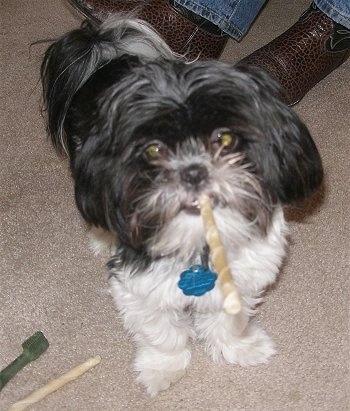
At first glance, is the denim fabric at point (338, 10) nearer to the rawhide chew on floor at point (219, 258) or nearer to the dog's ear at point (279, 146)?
the dog's ear at point (279, 146)

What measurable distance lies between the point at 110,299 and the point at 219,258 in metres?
0.79

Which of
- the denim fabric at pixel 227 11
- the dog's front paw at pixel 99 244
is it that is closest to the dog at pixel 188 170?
the dog's front paw at pixel 99 244

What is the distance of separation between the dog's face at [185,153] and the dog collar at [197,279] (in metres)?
0.13

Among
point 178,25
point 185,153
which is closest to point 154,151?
point 185,153

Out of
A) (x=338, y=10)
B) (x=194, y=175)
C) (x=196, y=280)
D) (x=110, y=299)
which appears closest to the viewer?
(x=194, y=175)

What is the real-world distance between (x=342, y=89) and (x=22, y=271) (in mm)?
1467

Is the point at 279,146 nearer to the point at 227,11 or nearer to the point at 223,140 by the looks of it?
the point at 223,140

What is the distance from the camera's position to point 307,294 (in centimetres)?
227

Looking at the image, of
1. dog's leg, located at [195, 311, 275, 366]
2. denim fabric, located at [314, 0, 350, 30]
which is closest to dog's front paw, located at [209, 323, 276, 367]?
dog's leg, located at [195, 311, 275, 366]

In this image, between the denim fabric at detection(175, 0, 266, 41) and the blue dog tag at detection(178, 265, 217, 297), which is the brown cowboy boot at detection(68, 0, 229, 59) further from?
the blue dog tag at detection(178, 265, 217, 297)

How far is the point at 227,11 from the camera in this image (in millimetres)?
2768

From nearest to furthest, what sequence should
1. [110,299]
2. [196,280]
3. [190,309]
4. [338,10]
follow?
1. [196,280]
2. [190,309]
3. [110,299]
4. [338,10]

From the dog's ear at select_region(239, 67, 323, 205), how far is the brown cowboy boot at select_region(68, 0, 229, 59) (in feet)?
3.82

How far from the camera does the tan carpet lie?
2.05 metres
